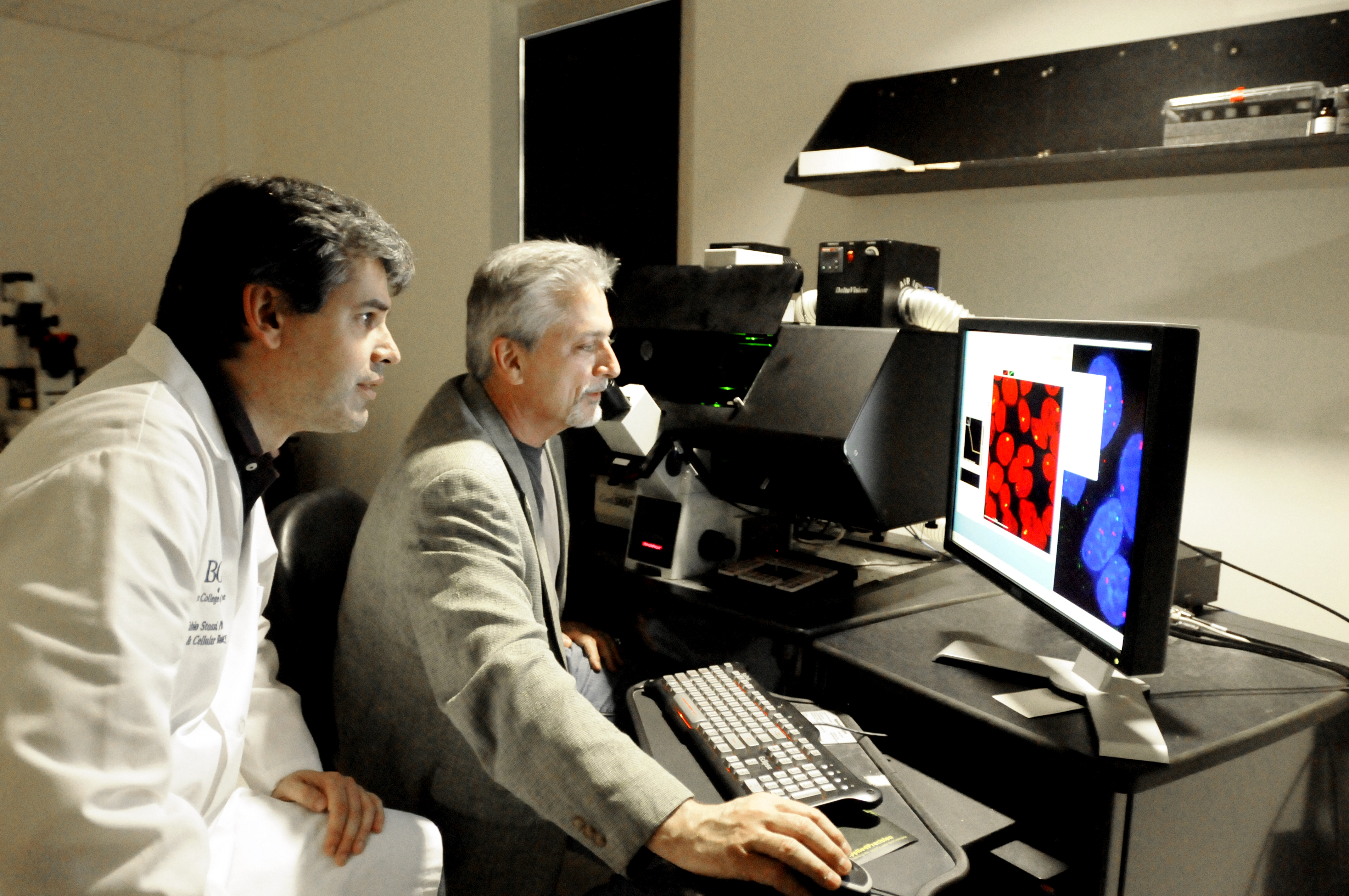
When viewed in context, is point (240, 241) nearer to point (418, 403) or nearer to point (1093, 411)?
point (1093, 411)

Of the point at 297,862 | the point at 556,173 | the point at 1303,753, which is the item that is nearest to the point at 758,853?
the point at 297,862

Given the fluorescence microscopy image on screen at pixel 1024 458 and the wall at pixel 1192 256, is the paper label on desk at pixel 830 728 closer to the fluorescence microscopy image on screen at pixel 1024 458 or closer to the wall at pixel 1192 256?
the fluorescence microscopy image on screen at pixel 1024 458

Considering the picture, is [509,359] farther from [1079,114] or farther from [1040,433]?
[1079,114]

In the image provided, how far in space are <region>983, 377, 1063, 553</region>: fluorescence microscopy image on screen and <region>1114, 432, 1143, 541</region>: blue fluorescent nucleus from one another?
148 millimetres

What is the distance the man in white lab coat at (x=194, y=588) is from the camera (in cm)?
74

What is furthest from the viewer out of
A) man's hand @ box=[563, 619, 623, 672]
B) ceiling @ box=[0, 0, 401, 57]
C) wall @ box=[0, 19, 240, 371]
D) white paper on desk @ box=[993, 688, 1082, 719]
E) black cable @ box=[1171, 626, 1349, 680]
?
wall @ box=[0, 19, 240, 371]

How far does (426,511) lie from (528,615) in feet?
0.70

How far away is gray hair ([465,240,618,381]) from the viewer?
1503 millimetres

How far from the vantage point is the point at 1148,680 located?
3.87 ft

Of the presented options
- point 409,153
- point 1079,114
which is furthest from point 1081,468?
point 409,153

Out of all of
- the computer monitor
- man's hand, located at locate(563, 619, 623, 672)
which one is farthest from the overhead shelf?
man's hand, located at locate(563, 619, 623, 672)

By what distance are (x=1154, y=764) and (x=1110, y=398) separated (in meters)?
0.41

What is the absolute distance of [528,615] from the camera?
3.79 ft

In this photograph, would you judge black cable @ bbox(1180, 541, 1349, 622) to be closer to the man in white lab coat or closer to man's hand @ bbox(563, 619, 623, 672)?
man's hand @ bbox(563, 619, 623, 672)
